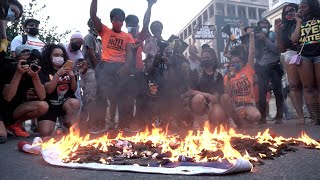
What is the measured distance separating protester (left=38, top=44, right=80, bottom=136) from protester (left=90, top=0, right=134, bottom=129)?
544 millimetres

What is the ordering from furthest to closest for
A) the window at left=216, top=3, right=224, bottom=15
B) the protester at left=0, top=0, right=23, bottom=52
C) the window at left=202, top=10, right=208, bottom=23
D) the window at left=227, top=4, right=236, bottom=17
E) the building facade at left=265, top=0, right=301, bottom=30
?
1. the window at left=202, top=10, right=208, bottom=23
2. the window at left=227, top=4, right=236, bottom=17
3. the window at left=216, top=3, right=224, bottom=15
4. the building facade at left=265, top=0, right=301, bottom=30
5. the protester at left=0, top=0, right=23, bottom=52

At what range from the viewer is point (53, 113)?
5520 mm

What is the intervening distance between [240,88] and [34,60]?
3845mm

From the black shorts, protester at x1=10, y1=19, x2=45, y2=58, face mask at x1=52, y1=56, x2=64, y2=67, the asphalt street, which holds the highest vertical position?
protester at x1=10, y1=19, x2=45, y2=58

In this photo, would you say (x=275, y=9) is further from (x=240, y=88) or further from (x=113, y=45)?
(x=113, y=45)

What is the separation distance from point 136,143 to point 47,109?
2122 millimetres

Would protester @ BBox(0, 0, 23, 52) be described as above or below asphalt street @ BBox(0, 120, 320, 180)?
above

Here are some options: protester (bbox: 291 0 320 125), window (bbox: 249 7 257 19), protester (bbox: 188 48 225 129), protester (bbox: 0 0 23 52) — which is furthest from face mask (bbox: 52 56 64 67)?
window (bbox: 249 7 257 19)

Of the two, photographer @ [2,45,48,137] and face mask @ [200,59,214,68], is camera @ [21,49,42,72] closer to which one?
photographer @ [2,45,48,137]

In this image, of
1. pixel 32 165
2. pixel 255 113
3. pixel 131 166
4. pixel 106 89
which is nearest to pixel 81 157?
pixel 32 165

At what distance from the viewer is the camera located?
4977 mm

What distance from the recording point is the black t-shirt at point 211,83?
616 centimetres

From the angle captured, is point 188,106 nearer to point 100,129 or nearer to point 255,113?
point 255,113

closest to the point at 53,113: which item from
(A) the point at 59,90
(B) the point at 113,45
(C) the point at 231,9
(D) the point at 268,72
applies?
(A) the point at 59,90
